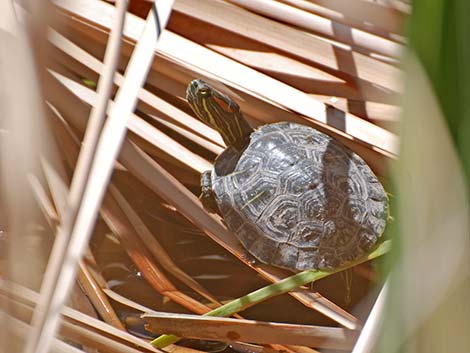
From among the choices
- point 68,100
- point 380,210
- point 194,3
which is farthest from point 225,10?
point 380,210

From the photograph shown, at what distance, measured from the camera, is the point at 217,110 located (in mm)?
1714

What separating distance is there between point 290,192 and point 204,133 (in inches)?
11.5

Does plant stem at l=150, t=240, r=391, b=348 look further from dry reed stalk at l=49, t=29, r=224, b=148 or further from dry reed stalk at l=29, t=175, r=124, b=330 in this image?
dry reed stalk at l=49, t=29, r=224, b=148

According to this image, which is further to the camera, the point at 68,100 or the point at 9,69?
the point at 68,100

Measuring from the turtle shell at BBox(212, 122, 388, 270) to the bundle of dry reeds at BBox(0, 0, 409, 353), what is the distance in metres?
0.05

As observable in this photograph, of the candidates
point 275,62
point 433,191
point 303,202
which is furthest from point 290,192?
point 433,191

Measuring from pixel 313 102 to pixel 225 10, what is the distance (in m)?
0.32

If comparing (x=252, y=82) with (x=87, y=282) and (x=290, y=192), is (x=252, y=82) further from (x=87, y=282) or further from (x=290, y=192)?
(x=87, y=282)

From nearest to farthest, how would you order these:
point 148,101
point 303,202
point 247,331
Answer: point 247,331 < point 303,202 < point 148,101

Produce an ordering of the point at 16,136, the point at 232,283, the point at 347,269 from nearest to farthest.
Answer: the point at 16,136
the point at 347,269
the point at 232,283

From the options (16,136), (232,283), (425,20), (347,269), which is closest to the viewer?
(425,20)

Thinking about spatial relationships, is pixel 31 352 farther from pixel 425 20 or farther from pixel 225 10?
pixel 225 10

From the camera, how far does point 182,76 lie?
1.84 metres

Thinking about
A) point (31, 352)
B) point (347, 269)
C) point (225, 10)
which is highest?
point (225, 10)
